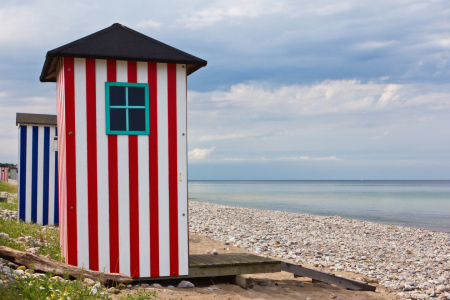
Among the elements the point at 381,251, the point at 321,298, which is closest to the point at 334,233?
the point at 381,251

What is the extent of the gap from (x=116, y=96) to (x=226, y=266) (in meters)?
3.14

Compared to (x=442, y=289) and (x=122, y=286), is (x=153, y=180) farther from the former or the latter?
(x=442, y=289)

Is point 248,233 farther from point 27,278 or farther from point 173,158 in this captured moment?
point 27,278

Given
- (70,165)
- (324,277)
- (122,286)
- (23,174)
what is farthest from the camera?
(23,174)

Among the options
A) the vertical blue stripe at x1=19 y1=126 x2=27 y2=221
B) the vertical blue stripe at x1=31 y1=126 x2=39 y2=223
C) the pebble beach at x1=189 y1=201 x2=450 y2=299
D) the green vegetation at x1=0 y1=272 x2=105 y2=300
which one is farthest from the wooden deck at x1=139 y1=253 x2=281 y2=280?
the vertical blue stripe at x1=19 y1=126 x2=27 y2=221

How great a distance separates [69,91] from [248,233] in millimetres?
9070

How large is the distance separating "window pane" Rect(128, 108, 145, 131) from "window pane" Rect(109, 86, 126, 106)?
19 cm

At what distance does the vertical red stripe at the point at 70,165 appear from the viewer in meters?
5.13

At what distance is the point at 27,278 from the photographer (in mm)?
3939

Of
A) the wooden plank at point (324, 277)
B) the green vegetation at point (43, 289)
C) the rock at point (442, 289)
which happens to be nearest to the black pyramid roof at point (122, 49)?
the green vegetation at point (43, 289)

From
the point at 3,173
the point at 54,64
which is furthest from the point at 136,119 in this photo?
the point at 3,173

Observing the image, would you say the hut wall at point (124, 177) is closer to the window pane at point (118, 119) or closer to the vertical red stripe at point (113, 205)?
the vertical red stripe at point (113, 205)

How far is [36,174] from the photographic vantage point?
10.2m

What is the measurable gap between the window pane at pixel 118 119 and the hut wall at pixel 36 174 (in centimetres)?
586
